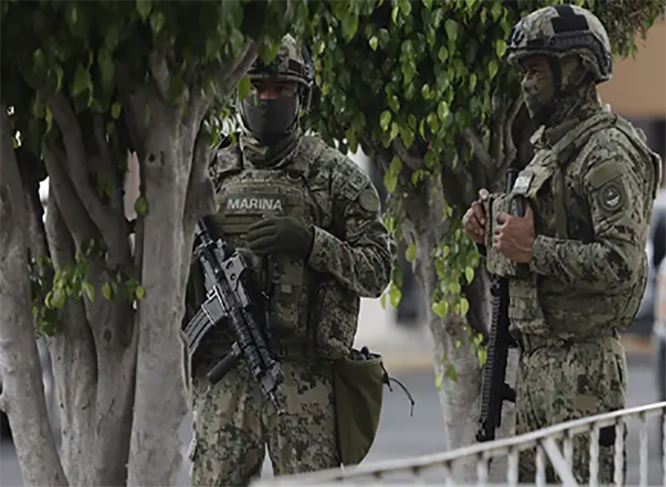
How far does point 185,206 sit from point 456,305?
8.46 ft

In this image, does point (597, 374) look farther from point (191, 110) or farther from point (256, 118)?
point (191, 110)

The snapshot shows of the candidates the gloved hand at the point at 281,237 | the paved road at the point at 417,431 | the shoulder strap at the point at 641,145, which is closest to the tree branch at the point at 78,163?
the gloved hand at the point at 281,237

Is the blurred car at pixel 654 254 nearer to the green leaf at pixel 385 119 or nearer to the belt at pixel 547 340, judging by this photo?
the green leaf at pixel 385 119

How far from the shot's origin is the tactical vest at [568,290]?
516cm

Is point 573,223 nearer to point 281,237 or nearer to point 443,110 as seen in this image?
point 281,237

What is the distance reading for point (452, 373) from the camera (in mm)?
6887

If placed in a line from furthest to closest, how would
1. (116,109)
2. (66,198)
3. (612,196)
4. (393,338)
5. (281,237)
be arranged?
(393,338)
(281,237)
(612,196)
(66,198)
(116,109)

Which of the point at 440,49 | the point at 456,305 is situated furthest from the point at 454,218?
the point at 440,49

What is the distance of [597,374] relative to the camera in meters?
5.19

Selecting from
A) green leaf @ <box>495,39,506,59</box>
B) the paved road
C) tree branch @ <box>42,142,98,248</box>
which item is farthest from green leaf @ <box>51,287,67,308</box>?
the paved road

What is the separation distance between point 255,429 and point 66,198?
5.21 ft

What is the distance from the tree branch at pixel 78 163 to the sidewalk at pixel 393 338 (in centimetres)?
1553

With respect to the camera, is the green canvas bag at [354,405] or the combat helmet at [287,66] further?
the green canvas bag at [354,405]


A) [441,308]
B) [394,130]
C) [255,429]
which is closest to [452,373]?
[441,308]
